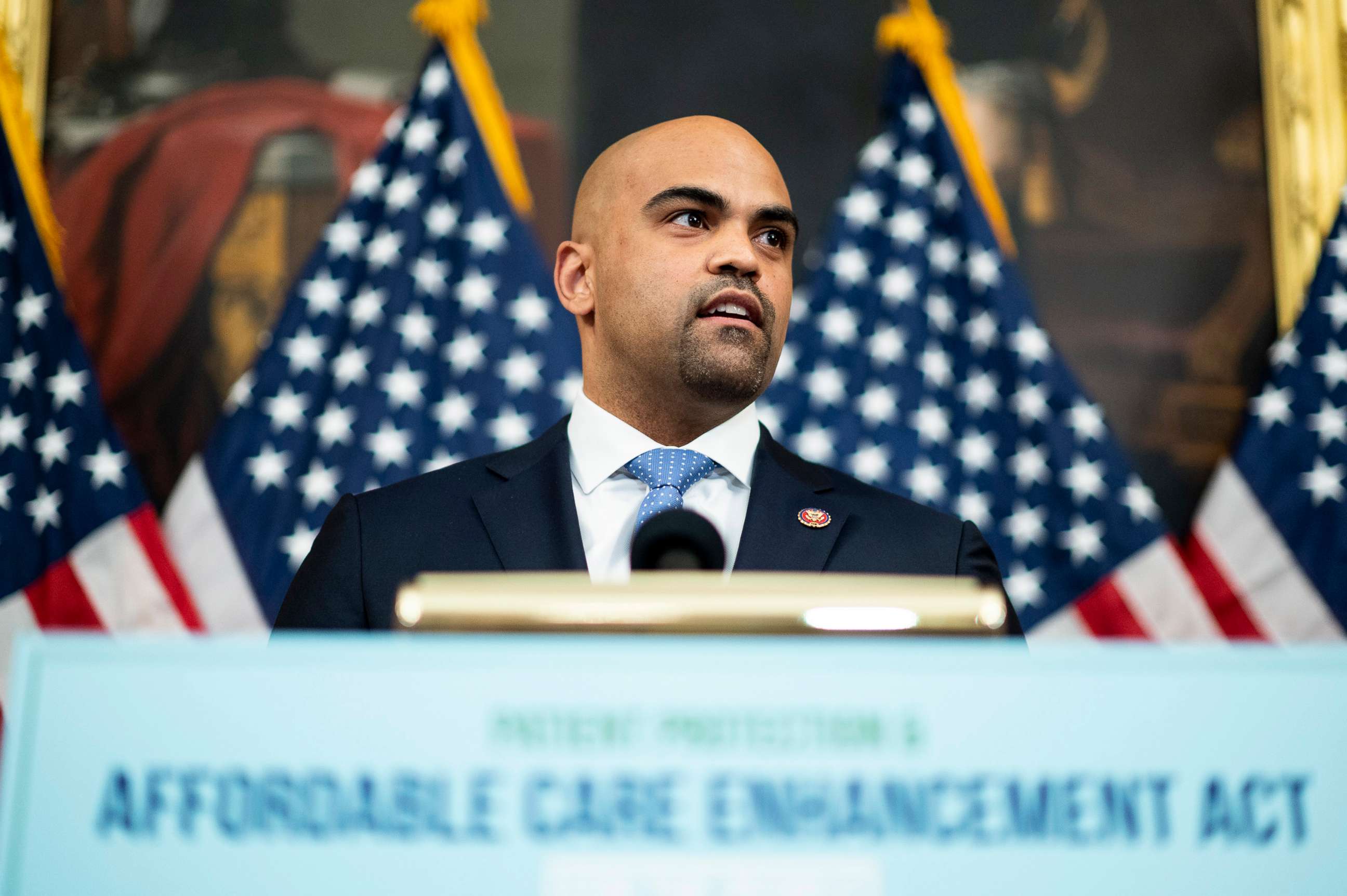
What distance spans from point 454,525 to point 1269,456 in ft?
10.5

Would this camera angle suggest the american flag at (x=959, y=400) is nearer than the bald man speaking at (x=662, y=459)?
No

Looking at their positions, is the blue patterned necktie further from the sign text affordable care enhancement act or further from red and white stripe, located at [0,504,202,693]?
red and white stripe, located at [0,504,202,693]

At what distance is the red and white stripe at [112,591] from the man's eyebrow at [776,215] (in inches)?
100.0

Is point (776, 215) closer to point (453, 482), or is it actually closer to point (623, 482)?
point (623, 482)

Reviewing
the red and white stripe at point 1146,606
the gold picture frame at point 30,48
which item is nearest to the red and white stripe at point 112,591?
the gold picture frame at point 30,48

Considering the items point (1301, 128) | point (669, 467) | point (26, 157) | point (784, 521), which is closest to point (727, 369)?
point (669, 467)

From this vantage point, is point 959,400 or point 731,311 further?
point 959,400

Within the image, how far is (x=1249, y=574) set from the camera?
14.0ft

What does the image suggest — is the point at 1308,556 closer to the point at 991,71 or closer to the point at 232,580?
the point at 991,71

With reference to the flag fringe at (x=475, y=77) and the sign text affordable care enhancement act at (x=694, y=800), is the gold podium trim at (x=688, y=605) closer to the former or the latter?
the sign text affordable care enhancement act at (x=694, y=800)

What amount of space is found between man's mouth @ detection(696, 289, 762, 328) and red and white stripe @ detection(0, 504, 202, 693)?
246 cm

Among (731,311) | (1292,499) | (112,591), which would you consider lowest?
(112,591)

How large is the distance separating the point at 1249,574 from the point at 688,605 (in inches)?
146

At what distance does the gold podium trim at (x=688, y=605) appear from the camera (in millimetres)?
1143
